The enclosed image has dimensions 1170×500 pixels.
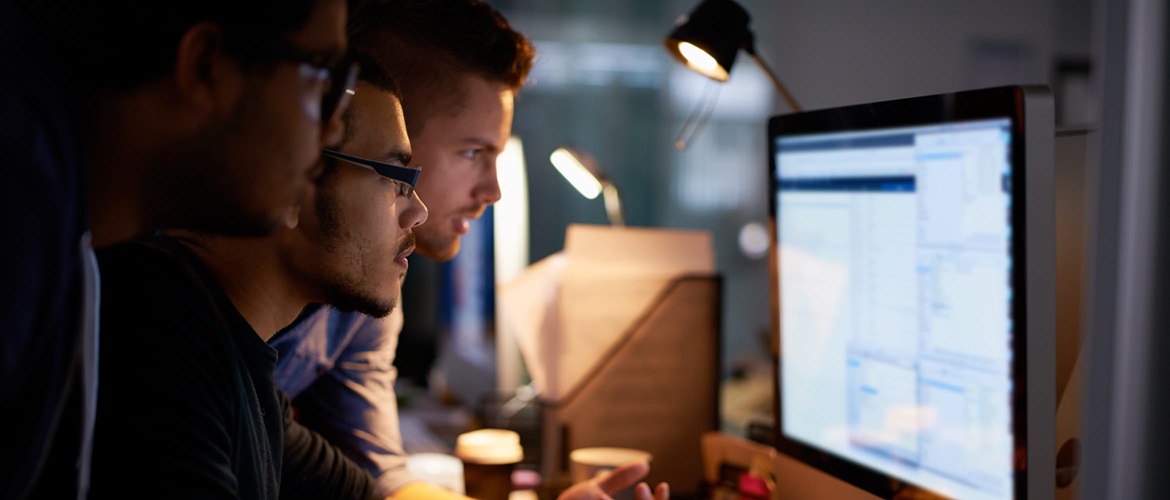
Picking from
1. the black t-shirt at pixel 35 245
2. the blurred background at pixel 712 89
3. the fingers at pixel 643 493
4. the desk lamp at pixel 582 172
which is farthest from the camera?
the blurred background at pixel 712 89

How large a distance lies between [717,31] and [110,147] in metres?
0.80

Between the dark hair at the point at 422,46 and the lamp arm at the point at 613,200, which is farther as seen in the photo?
the lamp arm at the point at 613,200

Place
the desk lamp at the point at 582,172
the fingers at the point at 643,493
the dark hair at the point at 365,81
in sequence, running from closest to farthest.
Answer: the dark hair at the point at 365,81, the fingers at the point at 643,493, the desk lamp at the point at 582,172

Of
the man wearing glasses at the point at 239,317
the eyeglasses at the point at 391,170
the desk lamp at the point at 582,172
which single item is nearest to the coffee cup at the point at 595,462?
the man wearing glasses at the point at 239,317

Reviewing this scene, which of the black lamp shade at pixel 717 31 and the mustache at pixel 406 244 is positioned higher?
the black lamp shade at pixel 717 31

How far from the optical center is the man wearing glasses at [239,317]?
26.6 inches

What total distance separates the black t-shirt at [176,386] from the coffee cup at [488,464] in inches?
17.4

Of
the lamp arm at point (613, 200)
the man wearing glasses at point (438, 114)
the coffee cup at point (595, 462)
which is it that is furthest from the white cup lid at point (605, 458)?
the lamp arm at point (613, 200)

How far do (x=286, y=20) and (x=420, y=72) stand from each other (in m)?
0.61

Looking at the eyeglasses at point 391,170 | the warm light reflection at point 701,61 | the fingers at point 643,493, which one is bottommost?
the fingers at point 643,493

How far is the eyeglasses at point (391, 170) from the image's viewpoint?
942mm

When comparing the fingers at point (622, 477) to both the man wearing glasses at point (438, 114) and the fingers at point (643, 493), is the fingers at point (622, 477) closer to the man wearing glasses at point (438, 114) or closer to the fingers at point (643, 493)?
Result: the fingers at point (643, 493)

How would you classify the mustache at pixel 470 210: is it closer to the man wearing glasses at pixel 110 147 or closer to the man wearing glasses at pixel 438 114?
the man wearing glasses at pixel 438 114

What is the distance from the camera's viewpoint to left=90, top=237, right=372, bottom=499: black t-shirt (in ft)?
2.17
